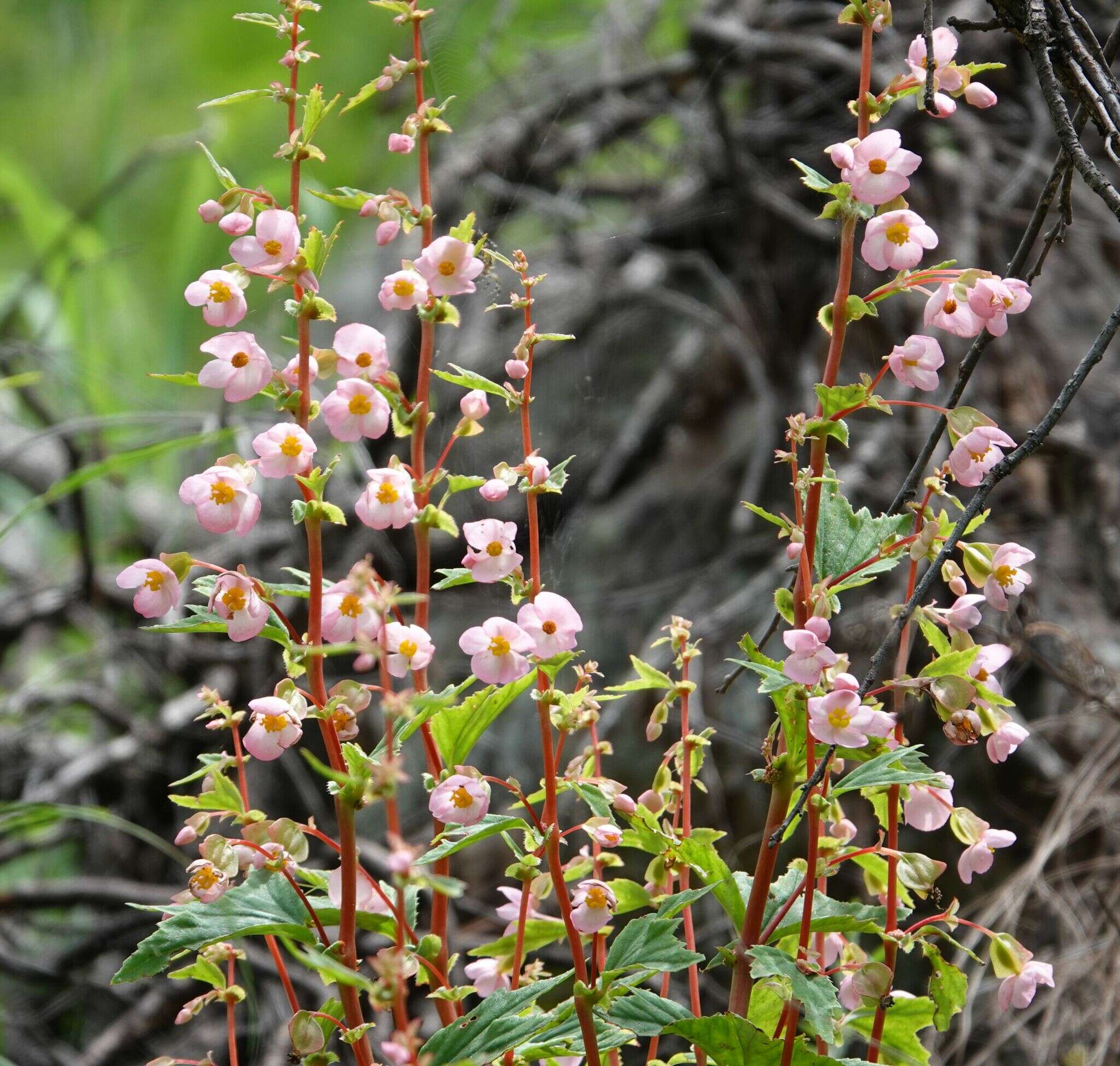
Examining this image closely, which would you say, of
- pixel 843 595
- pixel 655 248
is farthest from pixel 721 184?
pixel 843 595

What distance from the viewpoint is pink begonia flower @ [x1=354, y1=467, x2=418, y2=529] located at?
0.42 m

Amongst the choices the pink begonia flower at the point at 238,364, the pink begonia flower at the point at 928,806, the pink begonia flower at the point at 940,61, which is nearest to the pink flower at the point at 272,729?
the pink begonia flower at the point at 238,364

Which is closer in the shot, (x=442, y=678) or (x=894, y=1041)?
(x=894, y=1041)

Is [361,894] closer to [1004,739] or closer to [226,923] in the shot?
[226,923]

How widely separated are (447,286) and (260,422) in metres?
1.17

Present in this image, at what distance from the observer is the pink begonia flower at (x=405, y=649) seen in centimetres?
41

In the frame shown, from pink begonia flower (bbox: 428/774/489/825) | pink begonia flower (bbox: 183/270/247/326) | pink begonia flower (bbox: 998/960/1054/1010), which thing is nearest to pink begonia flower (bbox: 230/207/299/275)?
pink begonia flower (bbox: 183/270/247/326)

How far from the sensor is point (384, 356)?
459mm

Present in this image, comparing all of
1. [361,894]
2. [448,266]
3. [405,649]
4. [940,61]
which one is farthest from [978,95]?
[361,894]

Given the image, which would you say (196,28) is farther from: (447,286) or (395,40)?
(447,286)

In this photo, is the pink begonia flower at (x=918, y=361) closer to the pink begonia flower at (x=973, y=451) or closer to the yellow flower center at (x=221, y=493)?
the pink begonia flower at (x=973, y=451)

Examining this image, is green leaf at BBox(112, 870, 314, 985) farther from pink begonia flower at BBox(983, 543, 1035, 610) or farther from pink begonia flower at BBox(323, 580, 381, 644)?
pink begonia flower at BBox(983, 543, 1035, 610)

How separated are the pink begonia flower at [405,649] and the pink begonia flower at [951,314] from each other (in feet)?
0.85

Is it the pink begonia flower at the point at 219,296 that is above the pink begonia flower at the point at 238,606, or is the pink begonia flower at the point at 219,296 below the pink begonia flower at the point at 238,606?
above
